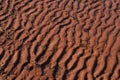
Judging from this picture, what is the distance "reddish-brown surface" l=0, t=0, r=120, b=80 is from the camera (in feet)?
16.9

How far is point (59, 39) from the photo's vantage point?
19.7 feet

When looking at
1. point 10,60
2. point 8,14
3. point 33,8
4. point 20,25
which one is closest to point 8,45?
point 10,60

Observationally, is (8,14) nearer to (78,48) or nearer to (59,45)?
(59,45)

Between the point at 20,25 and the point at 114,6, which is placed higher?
the point at 114,6

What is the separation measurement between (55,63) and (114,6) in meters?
3.16

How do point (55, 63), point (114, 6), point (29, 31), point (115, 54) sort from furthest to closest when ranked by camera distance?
point (114, 6) → point (29, 31) → point (115, 54) → point (55, 63)

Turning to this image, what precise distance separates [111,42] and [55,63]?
63.9 inches

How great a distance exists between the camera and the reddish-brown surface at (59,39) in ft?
16.9

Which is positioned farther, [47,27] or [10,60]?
[47,27]

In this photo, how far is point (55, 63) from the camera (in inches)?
209

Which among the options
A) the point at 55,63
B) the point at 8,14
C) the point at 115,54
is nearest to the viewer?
the point at 55,63

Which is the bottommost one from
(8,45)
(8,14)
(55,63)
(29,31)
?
(55,63)

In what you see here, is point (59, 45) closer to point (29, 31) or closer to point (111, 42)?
point (29, 31)

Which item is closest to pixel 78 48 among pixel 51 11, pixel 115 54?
pixel 115 54
